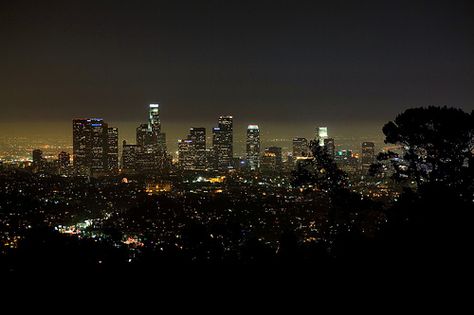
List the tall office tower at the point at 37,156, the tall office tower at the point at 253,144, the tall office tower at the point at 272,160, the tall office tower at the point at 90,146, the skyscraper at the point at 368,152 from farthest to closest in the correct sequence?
the tall office tower at the point at 253,144 < the tall office tower at the point at 90,146 < the tall office tower at the point at 37,156 < the tall office tower at the point at 272,160 < the skyscraper at the point at 368,152

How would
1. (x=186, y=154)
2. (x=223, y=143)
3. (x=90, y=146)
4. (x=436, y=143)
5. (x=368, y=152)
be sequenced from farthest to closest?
(x=223, y=143)
(x=186, y=154)
(x=90, y=146)
(x=368, y=152)
(x=436, y=143)

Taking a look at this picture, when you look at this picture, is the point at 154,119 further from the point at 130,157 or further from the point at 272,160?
the point at 272,160

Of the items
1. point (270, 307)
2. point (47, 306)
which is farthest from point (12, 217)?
point (270, 307)

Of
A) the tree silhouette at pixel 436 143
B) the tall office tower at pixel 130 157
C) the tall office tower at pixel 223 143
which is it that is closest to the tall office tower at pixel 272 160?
the tall office tower at pixel 223 143

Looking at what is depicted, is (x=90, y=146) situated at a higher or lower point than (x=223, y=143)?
lower

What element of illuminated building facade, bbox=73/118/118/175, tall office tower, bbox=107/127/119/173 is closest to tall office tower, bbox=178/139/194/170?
tall office tower, bbox=107/127/119/173

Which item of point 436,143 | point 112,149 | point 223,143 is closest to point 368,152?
point 223,143

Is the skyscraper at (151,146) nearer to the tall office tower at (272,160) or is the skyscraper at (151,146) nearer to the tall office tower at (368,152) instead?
the tall office tower at (272,160)
